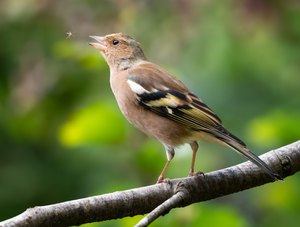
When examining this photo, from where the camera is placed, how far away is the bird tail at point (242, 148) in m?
4.62

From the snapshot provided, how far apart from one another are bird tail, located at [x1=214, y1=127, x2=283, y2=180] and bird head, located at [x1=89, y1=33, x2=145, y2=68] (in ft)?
5.28

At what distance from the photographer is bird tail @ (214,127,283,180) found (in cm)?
462

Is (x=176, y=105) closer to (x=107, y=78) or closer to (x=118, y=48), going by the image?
(x=118, y=48)

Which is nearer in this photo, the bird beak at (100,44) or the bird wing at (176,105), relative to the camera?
the bird wing at (176,105)

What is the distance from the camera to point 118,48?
22.2ft

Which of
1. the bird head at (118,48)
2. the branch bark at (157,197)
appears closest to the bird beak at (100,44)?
the bird head at (118,48)

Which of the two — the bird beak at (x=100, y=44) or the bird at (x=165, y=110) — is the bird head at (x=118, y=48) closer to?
the bird beak at (x=100, y=44)

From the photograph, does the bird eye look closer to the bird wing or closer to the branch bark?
the bird wing

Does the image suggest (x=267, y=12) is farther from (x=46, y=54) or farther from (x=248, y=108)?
(x=46, y=54)

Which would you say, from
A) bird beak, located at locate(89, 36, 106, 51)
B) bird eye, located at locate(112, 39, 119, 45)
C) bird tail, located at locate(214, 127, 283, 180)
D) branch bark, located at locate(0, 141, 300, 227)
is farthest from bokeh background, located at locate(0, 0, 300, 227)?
branch bark, located at locate(0, 141, 300, 227)

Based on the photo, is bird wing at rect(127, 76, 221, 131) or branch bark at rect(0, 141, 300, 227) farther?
bird wing at rect(127, 76, 221, 131)

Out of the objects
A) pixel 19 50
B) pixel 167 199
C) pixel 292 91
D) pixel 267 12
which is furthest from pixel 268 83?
pixel 167 199

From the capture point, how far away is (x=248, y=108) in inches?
310

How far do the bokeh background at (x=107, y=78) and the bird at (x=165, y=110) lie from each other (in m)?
0.33
